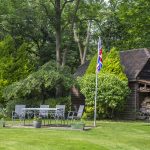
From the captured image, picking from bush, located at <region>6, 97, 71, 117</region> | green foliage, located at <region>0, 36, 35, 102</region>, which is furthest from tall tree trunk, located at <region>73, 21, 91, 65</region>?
bush, located at <region>6, 97, 71, 117</region>

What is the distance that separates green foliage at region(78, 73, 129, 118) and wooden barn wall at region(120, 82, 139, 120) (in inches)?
58.0

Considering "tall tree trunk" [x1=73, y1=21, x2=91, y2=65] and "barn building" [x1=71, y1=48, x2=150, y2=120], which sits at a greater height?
"tall tree trunk" [x1=73, y1=21, x2=91, y2=65]

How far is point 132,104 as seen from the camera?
95.9 feet

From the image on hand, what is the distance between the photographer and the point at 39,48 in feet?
131

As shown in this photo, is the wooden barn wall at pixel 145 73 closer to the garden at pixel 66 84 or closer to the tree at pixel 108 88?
the garden at pixel 66 84

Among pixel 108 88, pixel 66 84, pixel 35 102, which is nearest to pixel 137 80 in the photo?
pixel 108 88

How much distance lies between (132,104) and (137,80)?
1.83 m

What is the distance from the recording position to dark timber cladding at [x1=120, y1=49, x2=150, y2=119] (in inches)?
1137

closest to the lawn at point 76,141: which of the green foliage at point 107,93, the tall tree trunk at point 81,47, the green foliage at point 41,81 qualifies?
the green foliage at point 107,93

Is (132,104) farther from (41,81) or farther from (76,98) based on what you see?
(41,81)

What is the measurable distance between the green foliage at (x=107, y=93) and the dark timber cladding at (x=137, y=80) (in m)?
1.57

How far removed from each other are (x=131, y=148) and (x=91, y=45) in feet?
118

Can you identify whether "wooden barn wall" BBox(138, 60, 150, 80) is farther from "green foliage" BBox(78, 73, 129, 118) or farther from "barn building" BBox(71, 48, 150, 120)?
"green foliage" BBox(78, 73, 129, 118)

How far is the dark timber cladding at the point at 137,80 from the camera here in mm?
28875
